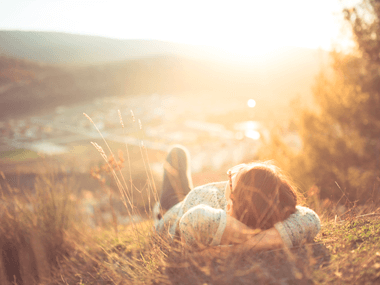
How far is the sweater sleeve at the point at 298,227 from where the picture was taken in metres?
1.08

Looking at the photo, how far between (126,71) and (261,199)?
19339 millimetres

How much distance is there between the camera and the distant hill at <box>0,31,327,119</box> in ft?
14.0

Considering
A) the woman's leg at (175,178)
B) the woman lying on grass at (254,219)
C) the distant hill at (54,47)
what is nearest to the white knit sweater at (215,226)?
the woman lying on grass at (254,219)

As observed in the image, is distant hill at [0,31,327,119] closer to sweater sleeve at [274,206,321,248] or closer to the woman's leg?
the woman's leg

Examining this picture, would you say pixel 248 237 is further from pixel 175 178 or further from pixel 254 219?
pixel 175 178

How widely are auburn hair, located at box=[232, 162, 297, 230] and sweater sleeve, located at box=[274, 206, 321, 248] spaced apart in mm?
34

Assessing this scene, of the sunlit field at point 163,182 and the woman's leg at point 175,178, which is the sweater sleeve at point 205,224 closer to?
the sunlit field at point 163,182

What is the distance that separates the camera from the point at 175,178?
211cm

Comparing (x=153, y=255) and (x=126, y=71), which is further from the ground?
(x=126, y=71)

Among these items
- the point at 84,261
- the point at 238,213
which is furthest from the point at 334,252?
the point at 84,261

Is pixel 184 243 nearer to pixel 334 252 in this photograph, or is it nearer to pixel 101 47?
pixel 334 252

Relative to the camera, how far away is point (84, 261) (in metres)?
1.99

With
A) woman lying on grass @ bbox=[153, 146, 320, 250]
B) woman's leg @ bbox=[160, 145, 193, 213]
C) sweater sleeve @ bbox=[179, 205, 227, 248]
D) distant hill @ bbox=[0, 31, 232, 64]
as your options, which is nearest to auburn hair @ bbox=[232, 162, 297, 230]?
woman lying on grass @ bbox=[153, 146, 320, 250]

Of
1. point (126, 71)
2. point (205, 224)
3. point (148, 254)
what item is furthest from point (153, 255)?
point (126, 71)
